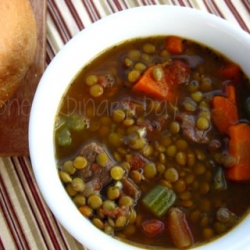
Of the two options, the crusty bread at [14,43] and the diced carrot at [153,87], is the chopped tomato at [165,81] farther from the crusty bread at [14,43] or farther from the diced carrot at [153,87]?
the crusty bread at [14,43]

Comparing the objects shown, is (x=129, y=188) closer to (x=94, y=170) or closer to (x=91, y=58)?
(x=94, y=170)

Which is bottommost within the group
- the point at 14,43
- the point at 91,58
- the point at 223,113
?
the point at 223,113

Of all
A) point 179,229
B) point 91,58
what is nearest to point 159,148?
point 179,229

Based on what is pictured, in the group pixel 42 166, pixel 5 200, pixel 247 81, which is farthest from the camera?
pixel 5 200

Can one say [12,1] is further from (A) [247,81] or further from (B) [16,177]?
(A) [247,81]

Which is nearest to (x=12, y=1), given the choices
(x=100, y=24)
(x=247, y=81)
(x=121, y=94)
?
(x=100, y=24)

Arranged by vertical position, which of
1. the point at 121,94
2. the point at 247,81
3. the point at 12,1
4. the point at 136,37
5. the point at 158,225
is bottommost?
the point at 158,225
